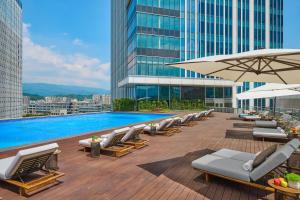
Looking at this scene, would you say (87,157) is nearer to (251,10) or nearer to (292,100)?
(292,100)

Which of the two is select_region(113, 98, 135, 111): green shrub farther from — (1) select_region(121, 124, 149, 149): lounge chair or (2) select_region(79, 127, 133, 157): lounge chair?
(2) select_region(79, 127, 133, 157): lounge chair

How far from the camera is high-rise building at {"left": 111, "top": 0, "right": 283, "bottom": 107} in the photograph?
3278 centimetres

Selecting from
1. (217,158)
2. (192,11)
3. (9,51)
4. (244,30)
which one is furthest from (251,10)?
(9,51)

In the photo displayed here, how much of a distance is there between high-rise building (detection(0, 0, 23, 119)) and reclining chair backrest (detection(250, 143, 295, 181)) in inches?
2597

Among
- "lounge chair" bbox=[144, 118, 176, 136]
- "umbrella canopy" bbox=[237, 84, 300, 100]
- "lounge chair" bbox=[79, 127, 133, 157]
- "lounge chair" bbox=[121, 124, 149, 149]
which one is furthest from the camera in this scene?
"umbrella canopy" bbox=[237, 84, 300, 100]

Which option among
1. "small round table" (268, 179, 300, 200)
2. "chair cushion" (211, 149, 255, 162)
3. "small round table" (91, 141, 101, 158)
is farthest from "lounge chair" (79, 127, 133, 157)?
"small round table" (268, 179, 300, 200)

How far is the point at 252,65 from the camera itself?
5.82m

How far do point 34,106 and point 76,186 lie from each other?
13362cm

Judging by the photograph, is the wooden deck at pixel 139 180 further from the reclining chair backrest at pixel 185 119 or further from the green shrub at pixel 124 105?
the green shrub at pixel 124 105

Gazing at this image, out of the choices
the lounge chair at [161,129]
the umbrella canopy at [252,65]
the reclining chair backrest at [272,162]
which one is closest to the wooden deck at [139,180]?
the reclining chair backrest at [272,162]

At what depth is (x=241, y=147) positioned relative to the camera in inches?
309

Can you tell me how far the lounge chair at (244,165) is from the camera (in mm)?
3833

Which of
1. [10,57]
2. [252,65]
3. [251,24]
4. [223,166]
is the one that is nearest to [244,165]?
[223,166]

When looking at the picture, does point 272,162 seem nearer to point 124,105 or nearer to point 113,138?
point 113,138
